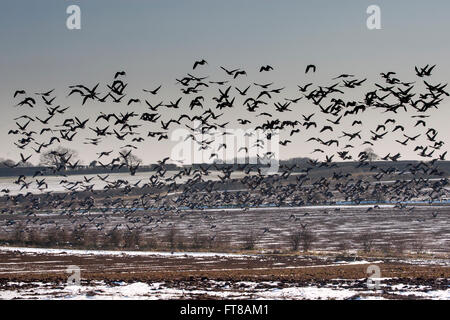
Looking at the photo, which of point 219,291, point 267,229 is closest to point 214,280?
point 219,291

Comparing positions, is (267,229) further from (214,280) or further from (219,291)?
(219,291)

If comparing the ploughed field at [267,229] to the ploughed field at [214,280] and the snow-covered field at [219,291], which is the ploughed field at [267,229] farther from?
the snow-covered field at [219,291]

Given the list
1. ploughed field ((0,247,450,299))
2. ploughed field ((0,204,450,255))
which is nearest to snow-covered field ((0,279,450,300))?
ploughed field ((0,247,450,299))

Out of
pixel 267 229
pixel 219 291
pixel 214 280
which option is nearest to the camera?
pixel 219 291

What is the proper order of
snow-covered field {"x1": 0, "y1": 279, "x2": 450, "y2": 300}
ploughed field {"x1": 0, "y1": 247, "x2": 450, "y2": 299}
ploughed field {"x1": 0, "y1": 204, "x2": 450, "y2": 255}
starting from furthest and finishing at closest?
ploughed field {"x1": 0, "y1": 204, "x2": 450, "y2": 255} → ploughed field {"x1": 0, "y1": 247, "x2": 450, "y2": 299} → snow-covered field {"x1": 0, "y1": 279, "x2": 450, "y2": 300}

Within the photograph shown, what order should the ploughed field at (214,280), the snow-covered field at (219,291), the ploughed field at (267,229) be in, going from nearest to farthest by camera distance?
the snow-covered field at (219,291), the ploughed field at (214,280), the ploughed field at (267,229)

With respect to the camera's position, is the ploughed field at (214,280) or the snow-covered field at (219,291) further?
the ploughed field at (214,280)

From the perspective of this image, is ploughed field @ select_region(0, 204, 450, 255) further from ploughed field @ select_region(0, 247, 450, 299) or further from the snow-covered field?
the snow-covered field

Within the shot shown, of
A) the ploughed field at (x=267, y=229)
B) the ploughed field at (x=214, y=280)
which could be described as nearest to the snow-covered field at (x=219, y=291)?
the ploughed field at (x=214, y=280)

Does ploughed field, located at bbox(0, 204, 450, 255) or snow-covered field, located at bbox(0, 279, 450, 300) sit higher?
snow-covered field, located at bbox(0, 279, 450, 300)

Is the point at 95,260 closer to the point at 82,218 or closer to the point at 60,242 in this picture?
the point at 60,242

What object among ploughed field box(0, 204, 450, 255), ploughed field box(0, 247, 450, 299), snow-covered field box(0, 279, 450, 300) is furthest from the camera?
ploughed field box(0, 204, 450, 255)

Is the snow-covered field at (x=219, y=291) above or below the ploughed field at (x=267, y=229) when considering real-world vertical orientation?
above
